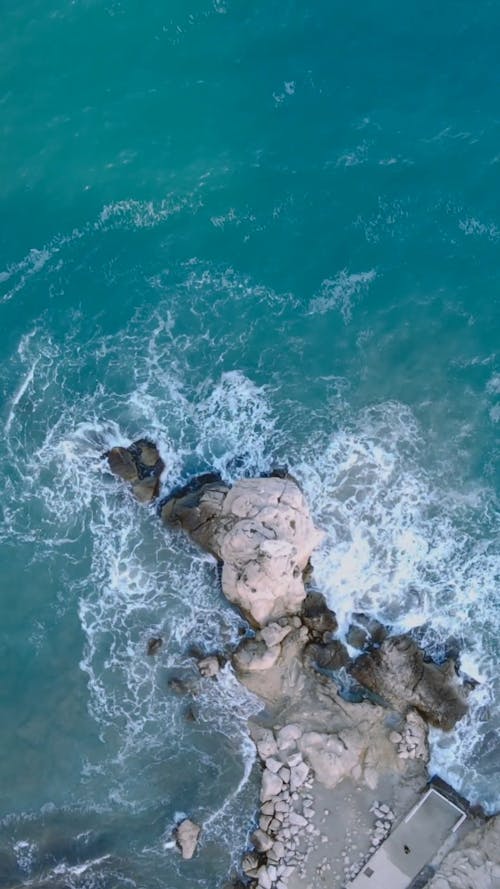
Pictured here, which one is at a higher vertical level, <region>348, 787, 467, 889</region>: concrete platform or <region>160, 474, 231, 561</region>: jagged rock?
<region>160, 474, 231, 561</region>: jagged rock

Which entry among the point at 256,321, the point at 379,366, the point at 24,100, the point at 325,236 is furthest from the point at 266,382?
the point at 24,100

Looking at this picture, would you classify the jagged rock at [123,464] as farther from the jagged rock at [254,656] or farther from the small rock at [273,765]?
the small rock at [273,765]

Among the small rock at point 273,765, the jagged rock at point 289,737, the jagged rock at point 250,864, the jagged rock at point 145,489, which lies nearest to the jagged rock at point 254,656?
the jagged rock at point 289,737

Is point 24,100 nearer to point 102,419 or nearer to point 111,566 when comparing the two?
point 102,419

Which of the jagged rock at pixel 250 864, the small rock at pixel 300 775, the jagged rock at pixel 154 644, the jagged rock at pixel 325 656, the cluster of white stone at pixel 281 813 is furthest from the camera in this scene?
the jagged rock at pixel 325 656

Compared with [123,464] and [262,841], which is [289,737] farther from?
[123,464]

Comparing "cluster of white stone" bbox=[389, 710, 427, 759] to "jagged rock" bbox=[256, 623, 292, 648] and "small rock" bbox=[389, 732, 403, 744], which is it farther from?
"jagged rock" bbox=[256, 623, 292, 648]

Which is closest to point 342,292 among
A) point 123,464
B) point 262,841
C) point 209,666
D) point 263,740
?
point 123,464

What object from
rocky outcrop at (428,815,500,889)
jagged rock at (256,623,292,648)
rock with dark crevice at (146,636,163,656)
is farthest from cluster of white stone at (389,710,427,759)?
rock with dark crevice at (146,636,163,656)
